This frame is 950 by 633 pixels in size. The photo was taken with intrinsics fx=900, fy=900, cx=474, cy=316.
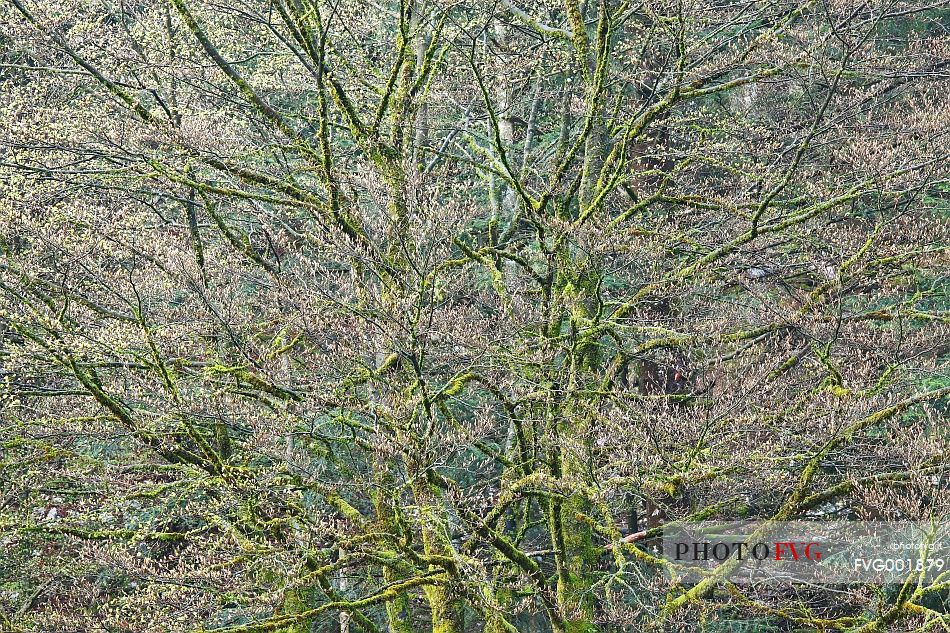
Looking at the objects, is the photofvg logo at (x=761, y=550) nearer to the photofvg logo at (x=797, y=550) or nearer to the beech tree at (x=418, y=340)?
the photofvg logo at (x=797, y=550)

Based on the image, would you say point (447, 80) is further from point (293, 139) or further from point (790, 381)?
point (790, 381)

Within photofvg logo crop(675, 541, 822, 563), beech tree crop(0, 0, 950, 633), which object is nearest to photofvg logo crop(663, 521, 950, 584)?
photofvg logo crop(675, 541, 822, 563)

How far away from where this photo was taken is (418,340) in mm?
6418

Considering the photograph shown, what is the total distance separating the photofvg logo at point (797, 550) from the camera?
811 centimetres

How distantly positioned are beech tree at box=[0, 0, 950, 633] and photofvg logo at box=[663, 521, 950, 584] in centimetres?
31

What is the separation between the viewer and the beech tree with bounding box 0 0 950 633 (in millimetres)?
6746

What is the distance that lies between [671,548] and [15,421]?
658 centimetres

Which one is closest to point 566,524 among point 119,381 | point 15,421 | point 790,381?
point 790,381

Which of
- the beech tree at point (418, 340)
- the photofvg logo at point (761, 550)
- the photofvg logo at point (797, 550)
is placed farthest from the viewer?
the photofvg logo at point (761, 550)

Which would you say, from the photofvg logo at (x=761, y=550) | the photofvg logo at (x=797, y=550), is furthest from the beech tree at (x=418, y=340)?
the photofvg logo at (x=761, y=550)

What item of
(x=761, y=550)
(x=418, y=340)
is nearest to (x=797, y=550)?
(x=761, y=550)

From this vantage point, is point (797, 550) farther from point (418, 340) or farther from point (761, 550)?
point (418, 340)

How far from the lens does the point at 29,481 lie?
8.02 meters

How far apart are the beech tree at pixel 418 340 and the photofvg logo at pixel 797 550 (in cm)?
31
